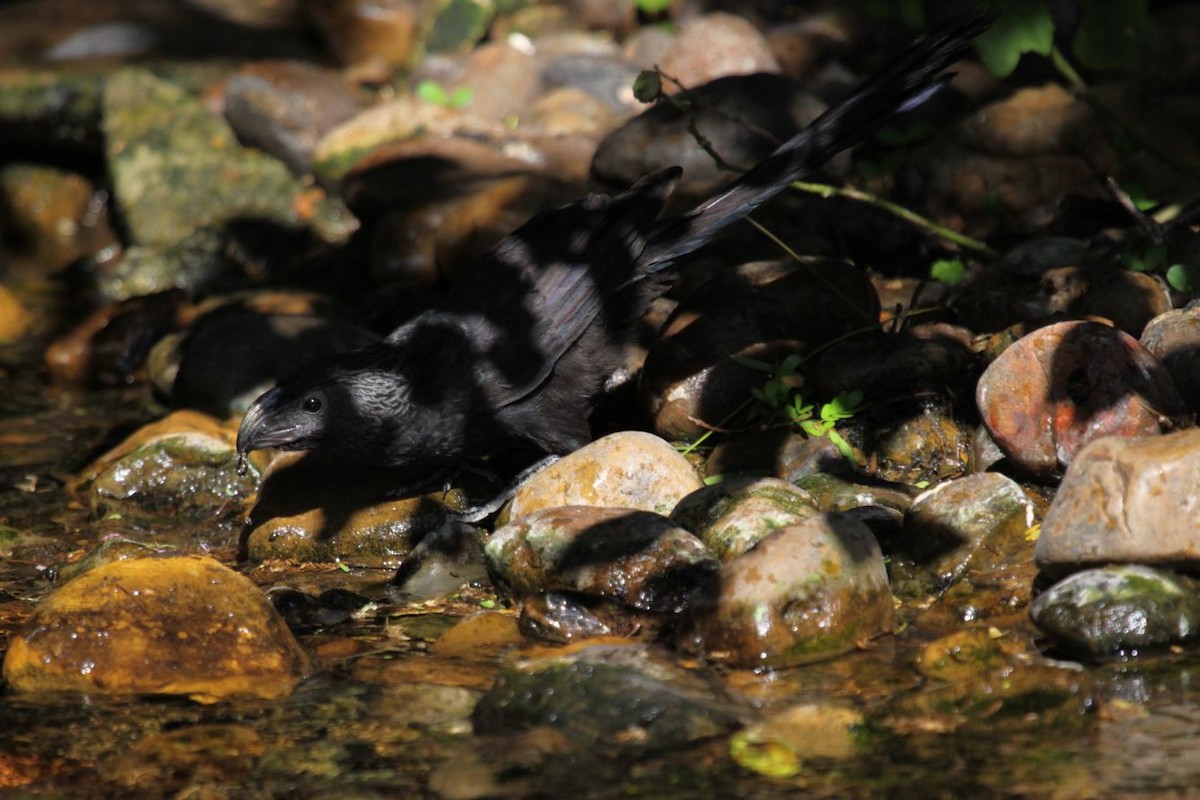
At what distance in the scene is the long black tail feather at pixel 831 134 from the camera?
5.29 metres

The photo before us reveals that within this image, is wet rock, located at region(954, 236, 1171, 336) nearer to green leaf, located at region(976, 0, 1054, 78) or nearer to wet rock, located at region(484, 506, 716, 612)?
green leaf, located at region(976, 0, 1054, 78)

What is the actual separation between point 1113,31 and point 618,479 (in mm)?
2429

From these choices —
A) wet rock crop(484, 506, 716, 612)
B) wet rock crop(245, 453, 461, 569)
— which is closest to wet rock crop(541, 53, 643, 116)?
wet rock crop(245, 453, 461, 569)

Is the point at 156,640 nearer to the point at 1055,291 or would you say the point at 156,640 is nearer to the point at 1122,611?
the point at 1122,611

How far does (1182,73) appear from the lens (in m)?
7.87

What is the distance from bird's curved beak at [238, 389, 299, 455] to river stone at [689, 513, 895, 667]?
1978mm

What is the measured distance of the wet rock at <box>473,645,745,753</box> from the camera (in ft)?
12.0

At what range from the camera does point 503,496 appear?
556cm

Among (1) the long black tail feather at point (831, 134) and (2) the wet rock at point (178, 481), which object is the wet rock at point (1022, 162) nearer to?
(1) the long black tail feather at point (831, 134)

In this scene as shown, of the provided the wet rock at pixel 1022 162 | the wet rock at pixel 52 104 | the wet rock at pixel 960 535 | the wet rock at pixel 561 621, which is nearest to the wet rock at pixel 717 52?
the wet rock at pixel 1022 162

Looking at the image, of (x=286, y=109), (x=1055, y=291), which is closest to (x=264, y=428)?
(x=1055, y=291)

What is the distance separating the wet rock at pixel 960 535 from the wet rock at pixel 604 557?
69cm

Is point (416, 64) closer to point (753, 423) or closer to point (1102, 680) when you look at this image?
point (753, 423)

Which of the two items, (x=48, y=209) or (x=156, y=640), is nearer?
(x=156, y=640)
